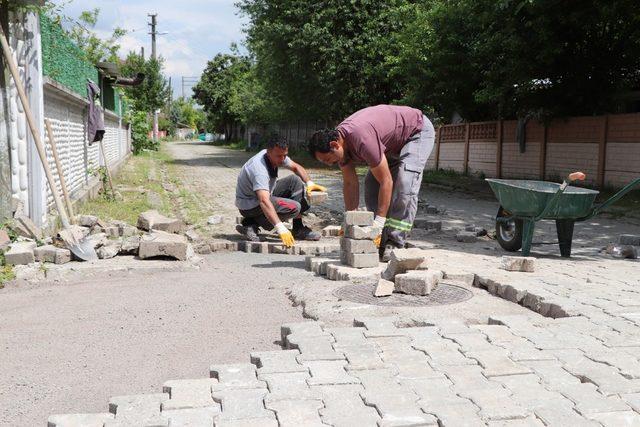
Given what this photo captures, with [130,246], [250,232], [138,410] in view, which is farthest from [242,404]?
[250,232]

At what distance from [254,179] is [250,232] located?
2.86 feet

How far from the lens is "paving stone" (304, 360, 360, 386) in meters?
3.16

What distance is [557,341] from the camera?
380 cm

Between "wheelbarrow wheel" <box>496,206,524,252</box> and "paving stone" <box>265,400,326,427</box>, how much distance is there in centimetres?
490

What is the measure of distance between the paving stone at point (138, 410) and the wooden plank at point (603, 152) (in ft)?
43.8

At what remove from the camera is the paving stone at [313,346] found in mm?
3485

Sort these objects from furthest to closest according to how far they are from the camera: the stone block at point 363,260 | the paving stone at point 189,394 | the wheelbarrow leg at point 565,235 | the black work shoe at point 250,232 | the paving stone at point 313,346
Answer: the black work shoe at point 250,232, the wheelbarrow leg at point 565,235, the stone block at point 363,260, the paving stone at point 313,346, the paving stone at point 189,394

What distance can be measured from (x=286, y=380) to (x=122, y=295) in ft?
8.71

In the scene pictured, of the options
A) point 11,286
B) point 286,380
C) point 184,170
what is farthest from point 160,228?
point 184,170

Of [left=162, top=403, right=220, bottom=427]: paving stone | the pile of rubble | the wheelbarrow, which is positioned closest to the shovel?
the pile of rubble

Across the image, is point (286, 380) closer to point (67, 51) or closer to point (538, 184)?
point (538, 184)

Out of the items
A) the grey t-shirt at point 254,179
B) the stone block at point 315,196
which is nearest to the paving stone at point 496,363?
the grey t-shirt at point 254,179

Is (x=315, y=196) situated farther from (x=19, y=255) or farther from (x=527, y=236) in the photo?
(x=19, y=255)

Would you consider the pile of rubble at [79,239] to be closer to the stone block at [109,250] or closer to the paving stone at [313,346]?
the stone block at [109,250]
